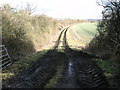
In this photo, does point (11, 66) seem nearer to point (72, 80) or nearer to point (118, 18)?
point (72, 80)

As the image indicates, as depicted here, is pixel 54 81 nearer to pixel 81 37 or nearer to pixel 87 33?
pixel 81 37

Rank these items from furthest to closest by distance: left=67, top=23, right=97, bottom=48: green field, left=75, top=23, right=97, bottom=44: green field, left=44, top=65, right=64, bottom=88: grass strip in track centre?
left=75, top=23, right=97, bottom=44: green field, left=67, top=23, right=97, bottom=48: green field, left=44, top=65, right=64, bottom=88: grass strip in track centre

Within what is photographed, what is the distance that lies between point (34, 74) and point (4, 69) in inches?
111

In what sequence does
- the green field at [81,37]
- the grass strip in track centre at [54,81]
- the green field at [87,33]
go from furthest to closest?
1. the green field at [87,33]
2. the green field at [81,37]
3. the grass strip in track centre at [54,81]

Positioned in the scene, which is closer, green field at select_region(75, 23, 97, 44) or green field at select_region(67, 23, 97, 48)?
green field at select_region(67, 23, 97, 48)

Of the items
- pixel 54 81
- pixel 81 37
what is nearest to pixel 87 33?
pixel 81 37

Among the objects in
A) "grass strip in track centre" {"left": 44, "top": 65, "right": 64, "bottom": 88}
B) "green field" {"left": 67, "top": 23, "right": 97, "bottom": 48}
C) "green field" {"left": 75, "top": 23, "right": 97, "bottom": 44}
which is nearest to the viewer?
"grass strip in track centre" {"left": 44, "top": 65, "right": 64, "bottom": 88}

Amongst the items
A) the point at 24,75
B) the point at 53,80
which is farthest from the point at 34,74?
→ the point at 53,80

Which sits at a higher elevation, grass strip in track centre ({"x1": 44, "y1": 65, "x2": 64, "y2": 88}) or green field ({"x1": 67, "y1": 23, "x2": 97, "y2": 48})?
grass strip in track centre ({"x1": 44, "y1": 65, "x2": 64, "y2": 88})

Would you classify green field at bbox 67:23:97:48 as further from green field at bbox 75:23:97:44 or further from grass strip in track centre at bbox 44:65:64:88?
grass strip in track centre at bbox 44:65:64:88

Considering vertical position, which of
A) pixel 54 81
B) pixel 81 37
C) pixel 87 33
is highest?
pixel 54 81

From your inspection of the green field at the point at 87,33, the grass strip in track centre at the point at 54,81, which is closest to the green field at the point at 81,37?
the green field at the point at 87,33

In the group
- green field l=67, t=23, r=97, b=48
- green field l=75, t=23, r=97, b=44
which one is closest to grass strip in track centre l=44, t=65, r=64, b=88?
green field l=67, t=23, r=97, b=48

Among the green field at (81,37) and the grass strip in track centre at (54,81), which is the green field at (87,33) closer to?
the green field at (81,37)
